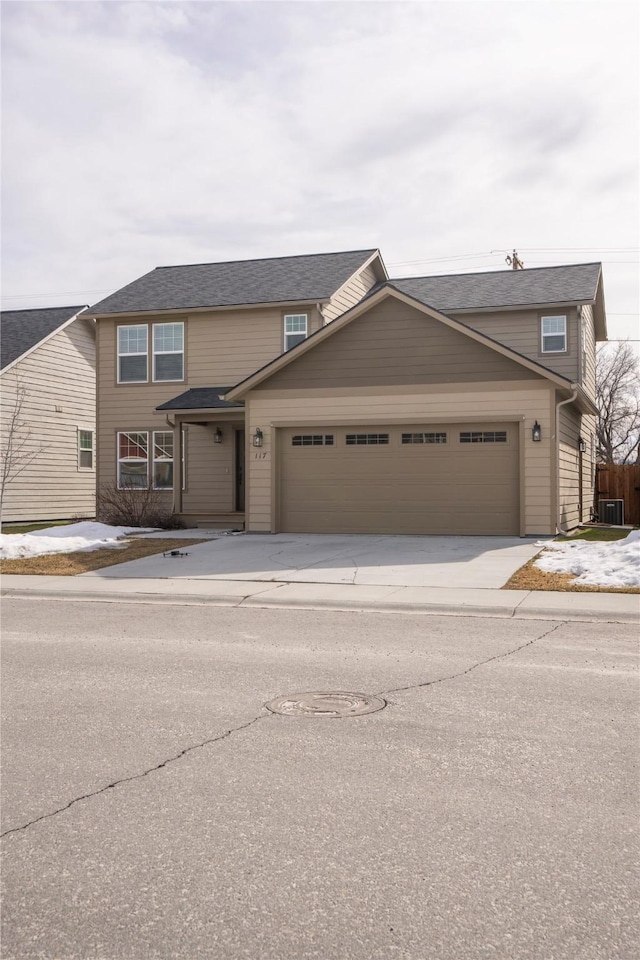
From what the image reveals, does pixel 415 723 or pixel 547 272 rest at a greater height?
pixel 547 272

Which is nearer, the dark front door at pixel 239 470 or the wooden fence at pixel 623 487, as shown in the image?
the dark front door at pixel 239 470

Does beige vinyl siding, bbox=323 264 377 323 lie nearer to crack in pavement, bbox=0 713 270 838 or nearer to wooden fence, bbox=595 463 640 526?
wooden fence, bbox=595 463 640 526

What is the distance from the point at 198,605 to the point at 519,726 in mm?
6309

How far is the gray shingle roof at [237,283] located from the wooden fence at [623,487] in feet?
34.9

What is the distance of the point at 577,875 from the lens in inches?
134

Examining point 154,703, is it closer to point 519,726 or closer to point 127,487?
point 519,726

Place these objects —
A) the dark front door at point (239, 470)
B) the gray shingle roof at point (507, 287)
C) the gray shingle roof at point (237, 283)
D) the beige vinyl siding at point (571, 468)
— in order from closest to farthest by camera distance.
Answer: the beige vinyl siding at point (571, 468) → the gray shingle roof at point (507, 287) → the dark front door at point (239, 470) → the gray shingle roof at point (237, 283)

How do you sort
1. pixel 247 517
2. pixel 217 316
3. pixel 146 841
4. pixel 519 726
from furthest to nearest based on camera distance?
pixel 217 316
pixel 247 517
pixel 519 726
pixel 146 841

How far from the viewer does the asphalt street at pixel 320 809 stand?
10.00 ft

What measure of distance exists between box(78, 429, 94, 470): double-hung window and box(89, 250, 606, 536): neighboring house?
17.9 feet

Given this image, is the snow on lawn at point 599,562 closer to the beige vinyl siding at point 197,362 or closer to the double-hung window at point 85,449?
the beige vinyl siding at point 197,362

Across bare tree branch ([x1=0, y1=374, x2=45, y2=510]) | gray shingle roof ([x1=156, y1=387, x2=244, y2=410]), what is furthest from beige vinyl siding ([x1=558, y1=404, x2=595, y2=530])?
bare tree branch ([x1=0, y1=374, x2=45, y2=510])

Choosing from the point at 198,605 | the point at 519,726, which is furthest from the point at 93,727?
the point at 198,605

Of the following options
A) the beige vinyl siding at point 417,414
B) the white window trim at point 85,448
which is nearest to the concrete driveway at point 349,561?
the beige vinyl siding at point 417,414
